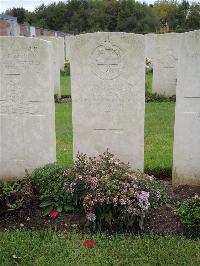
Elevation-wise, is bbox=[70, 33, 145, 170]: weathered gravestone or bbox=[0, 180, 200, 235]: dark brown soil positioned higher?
bbox=[70, 33, 145, 170]: weathered gravestone

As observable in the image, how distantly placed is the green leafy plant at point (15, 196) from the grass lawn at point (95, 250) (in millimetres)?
473

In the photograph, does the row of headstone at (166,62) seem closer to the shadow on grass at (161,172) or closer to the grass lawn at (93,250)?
the shadow on grass at (161,172)

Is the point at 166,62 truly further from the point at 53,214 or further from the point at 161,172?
the point at 53,214

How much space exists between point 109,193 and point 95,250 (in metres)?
0.58

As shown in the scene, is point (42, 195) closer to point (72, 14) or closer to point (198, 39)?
point (198, 39)

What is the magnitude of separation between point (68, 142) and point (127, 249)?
13.7 feet

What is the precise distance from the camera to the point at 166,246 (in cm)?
441

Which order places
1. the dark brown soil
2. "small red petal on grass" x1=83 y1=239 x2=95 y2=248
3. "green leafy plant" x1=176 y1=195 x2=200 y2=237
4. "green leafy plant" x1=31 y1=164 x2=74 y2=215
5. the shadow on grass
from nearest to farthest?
1. "small red petal on grass" x1=83 y1=239 x2=95 y2=248
2. "green leafy plant" x1=176 y1=195 x2=200 y2=237
3. the dark brown soil
4. "green leafy plant" x1=31 y1=164 x2=74 y2=215
5. the shadow on grass

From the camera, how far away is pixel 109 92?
18.7 ft

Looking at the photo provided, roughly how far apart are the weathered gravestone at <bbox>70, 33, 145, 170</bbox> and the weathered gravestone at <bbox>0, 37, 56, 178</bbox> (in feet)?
1.16

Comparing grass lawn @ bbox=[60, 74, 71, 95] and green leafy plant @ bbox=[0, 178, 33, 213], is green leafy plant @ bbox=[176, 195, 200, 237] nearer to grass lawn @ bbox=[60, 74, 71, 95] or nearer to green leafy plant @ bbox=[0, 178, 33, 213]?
green leafy plant @ bbox=[0, 178, 33, 213]

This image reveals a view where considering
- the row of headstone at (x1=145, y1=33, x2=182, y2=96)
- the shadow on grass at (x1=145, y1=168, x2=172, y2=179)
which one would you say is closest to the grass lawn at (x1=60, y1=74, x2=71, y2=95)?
the row of headstone at (x1=145, y1=33, x2=182, y2=96)

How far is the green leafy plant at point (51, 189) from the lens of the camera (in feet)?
16.7

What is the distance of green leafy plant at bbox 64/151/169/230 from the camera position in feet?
15.2
